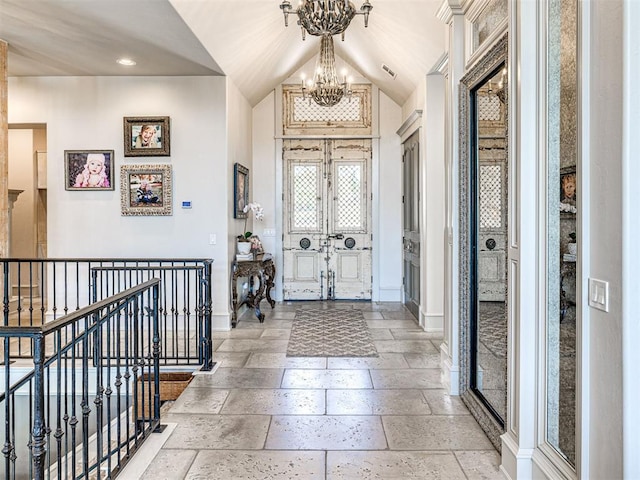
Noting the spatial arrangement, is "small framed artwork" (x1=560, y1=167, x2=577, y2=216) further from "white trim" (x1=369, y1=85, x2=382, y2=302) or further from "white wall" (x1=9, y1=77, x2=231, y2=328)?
"white trim" (x1=369, y1=85, x2=382, y2=302)

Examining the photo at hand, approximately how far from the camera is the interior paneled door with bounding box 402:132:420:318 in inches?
259

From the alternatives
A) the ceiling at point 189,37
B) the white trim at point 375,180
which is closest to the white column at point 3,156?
the ceiling at point 189,37

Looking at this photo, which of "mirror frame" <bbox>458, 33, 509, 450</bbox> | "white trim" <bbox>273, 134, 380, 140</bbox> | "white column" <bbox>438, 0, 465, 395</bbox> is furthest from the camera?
"white trim" <bbox>273, 134, 380, 140</bbox>

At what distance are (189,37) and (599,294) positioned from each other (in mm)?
4232

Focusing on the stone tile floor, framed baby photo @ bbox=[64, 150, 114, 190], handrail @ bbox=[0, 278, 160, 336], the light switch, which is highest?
framed baby photo @ bbox=[64, 150, 114, 190]

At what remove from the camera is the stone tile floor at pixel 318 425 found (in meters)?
2.68

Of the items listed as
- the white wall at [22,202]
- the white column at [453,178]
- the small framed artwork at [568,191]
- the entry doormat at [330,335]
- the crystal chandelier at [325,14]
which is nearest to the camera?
the small framed artwork at [568,191]

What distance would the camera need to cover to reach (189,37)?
15.1 feet

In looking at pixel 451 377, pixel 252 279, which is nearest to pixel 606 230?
pixel 451 377

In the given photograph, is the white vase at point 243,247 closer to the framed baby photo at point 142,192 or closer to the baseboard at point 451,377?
the framed baby photo at point 142,192

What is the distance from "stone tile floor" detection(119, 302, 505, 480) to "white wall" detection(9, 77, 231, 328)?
184cm

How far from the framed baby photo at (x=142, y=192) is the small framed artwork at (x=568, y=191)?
4.83m

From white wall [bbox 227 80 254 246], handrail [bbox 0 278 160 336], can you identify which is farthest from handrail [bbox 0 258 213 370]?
white wall [bbox 227 80 254 246]

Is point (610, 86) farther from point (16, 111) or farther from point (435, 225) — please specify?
point (16, 111)
